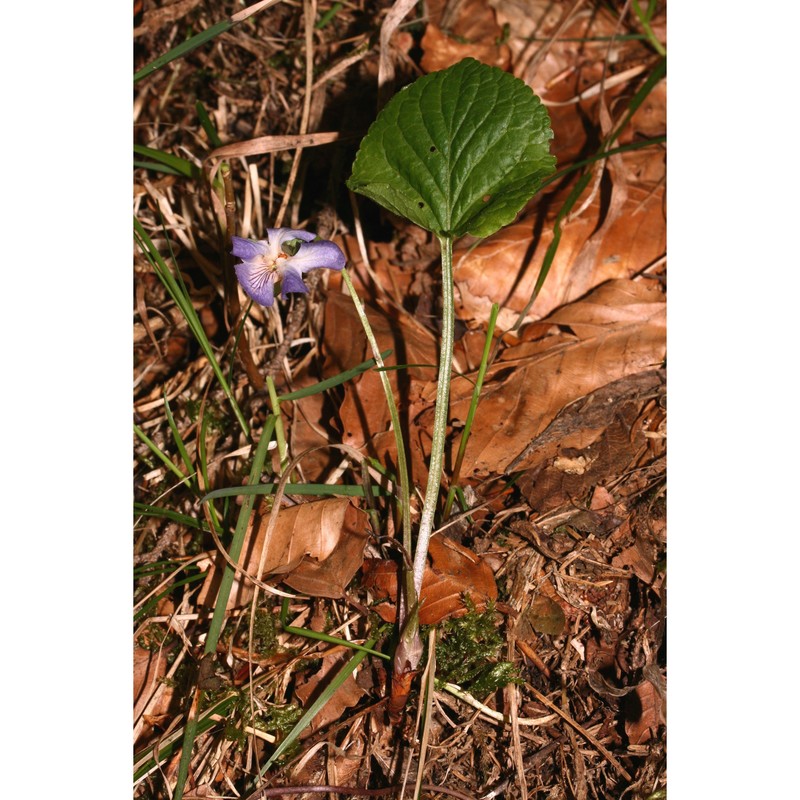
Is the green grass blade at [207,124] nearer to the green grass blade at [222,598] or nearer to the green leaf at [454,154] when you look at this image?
the green leaf at [454,154]

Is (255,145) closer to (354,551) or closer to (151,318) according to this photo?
(151,318)

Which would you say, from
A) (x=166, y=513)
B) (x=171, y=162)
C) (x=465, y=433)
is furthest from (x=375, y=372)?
(x=171, y=162)

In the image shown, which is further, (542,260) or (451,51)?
(451,51)

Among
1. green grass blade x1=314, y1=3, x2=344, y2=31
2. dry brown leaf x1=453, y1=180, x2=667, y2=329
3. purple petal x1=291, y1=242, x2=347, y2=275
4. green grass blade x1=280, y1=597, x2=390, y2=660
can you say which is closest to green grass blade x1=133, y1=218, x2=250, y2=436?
purple petal x1=291, y1=242, x2=347, y2=275

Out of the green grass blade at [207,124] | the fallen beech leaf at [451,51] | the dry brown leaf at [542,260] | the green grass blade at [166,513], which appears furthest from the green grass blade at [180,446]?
the fallen beech leaf at [451,51]

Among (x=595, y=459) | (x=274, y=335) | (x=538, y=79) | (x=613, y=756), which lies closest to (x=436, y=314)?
(x=274, y=335)

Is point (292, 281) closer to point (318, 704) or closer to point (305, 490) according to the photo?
point (305, 490)
